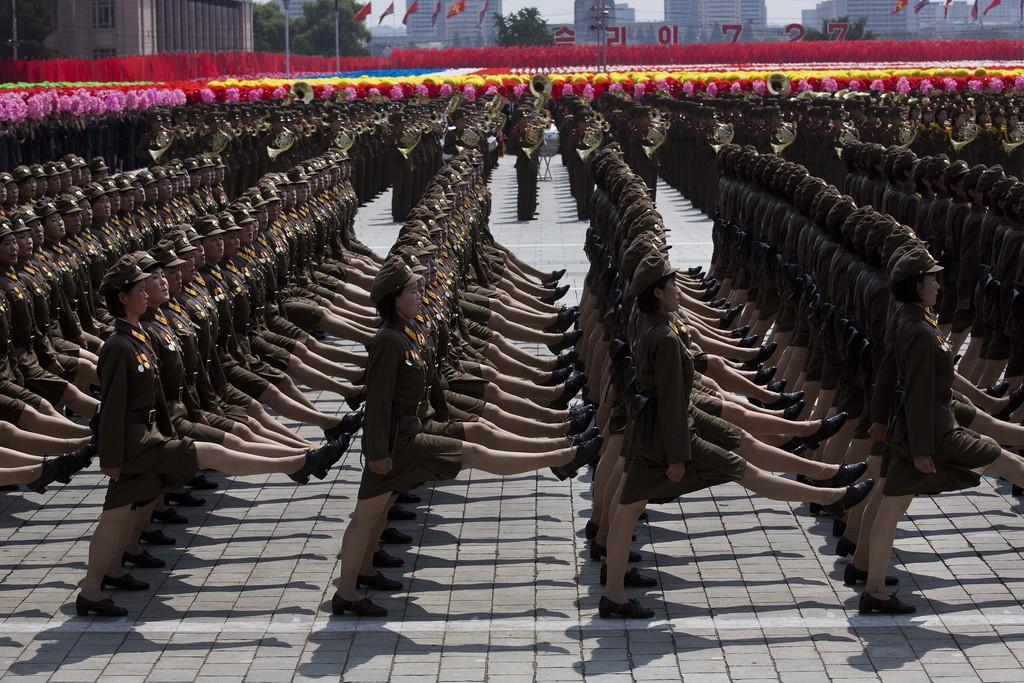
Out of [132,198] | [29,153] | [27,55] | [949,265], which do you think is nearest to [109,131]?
[29,153]

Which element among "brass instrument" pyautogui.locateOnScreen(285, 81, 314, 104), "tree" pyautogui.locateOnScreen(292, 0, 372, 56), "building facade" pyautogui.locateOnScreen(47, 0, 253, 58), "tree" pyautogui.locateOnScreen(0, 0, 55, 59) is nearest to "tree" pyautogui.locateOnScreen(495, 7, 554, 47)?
"tree" pyautogui.locateOnScreen(292, 0, 372, 56)

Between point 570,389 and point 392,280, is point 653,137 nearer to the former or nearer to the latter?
point 570,389

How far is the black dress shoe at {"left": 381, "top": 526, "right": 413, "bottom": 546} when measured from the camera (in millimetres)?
9055

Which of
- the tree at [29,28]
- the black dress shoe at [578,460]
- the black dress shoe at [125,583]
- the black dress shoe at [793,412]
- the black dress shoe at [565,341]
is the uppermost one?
the tree at [29,28]

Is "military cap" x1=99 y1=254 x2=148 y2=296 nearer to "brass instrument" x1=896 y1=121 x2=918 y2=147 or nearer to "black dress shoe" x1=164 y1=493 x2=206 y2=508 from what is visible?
"black dress shoe" x1=164 y1=493 x2=206 y2=508

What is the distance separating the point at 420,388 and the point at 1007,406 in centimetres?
397

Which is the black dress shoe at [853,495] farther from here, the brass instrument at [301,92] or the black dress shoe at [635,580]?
the brass instrument at [301,92]

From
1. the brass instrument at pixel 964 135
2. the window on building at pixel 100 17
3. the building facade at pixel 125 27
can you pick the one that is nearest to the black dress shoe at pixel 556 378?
the brass instrument at pixel 964 135

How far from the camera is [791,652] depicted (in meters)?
7.27

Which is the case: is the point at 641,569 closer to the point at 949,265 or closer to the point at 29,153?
the point at 949,265

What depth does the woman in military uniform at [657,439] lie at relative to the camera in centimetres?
756

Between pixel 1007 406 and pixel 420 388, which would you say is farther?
pixel 1007 406

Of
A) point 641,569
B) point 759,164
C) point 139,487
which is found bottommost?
point 641,569

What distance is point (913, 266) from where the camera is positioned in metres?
7.76
